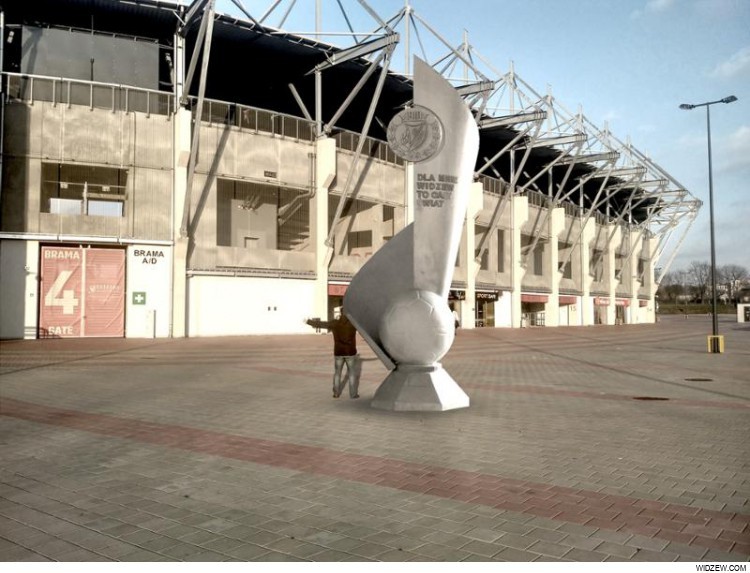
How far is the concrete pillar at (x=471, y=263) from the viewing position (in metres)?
42.6

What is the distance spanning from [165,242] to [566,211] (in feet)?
129

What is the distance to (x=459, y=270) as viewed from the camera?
4262 cm

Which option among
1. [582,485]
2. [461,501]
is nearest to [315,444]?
[461,501]

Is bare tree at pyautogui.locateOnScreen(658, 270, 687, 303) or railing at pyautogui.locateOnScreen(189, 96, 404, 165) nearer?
railing at pyautogui.locateOnScreen(189, 96, 404, 165)

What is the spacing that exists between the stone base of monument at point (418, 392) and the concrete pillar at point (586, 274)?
50995 millimetres

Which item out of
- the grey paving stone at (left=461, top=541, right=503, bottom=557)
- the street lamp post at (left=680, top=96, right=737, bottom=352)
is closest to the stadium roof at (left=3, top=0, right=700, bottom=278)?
the street lamp post at (left=680, top=96, right=737, bottom=352)

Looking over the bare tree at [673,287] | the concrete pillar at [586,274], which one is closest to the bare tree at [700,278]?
the bare tree at [673,287]

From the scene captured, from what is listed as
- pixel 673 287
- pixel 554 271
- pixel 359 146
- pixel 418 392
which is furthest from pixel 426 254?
pixel 673 287

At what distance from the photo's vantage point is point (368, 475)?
5.73m

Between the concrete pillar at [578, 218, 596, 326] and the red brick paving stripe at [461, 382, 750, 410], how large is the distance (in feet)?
157

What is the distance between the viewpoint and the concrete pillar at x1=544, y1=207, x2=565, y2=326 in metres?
52.4

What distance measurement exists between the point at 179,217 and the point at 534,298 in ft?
103

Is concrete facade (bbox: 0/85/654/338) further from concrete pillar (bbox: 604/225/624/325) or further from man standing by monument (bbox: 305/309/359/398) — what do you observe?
concrete pillar (bbox: 604/225/624/325)

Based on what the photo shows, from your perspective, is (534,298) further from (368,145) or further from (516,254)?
(368,145)
